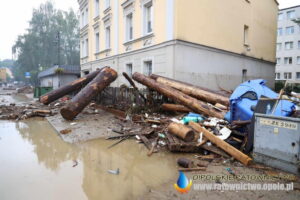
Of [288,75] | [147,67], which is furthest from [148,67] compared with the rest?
[288,75]

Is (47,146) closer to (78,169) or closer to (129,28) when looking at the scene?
(78,169)

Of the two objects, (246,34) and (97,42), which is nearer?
(246,34)

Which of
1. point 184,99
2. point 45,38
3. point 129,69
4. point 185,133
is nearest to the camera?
point 185,133

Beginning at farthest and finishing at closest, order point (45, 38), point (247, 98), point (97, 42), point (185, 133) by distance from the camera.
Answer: point (45, 38)
point (97, 42)
point (247, 98)
point (185, 133)

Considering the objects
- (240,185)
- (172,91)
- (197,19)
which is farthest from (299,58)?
(240,185)

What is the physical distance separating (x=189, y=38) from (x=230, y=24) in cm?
456

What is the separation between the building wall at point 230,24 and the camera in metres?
9.22

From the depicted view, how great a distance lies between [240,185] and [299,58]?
41.8 metres

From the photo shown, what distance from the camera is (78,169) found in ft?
11.4

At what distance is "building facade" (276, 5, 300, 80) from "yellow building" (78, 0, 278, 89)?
2300 centimetres

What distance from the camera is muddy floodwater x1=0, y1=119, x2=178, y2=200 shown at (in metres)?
2.72

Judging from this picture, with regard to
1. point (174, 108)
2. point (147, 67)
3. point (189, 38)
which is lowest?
point (174, 108)

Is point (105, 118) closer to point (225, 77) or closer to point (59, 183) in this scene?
point (59, 183)

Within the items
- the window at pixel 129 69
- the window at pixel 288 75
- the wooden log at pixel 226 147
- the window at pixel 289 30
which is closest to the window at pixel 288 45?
the window at pixel 289 30
